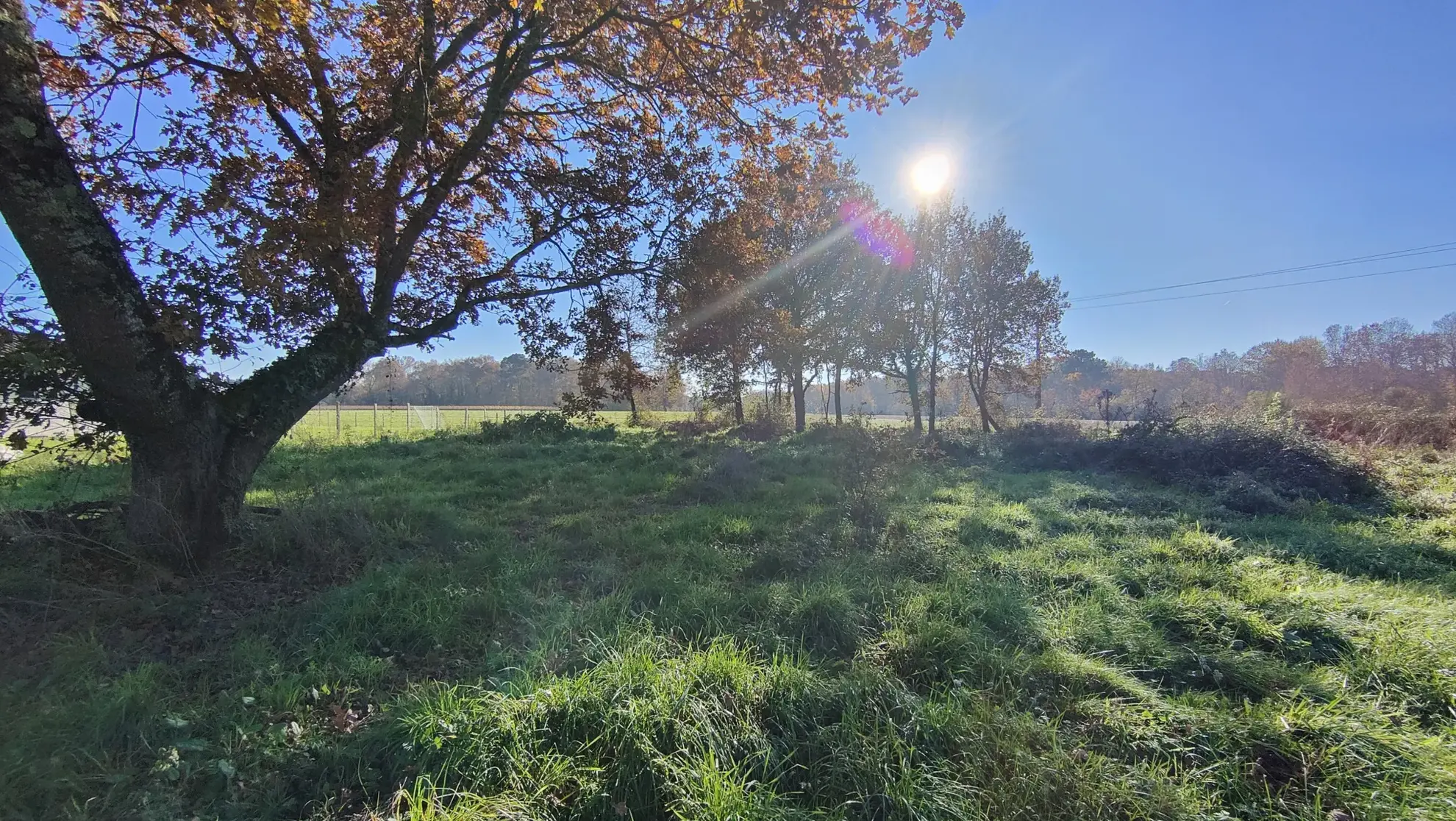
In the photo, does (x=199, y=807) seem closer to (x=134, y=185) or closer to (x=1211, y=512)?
(x=134, y=185)

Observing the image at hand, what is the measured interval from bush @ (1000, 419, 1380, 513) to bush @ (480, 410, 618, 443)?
39.8 feet

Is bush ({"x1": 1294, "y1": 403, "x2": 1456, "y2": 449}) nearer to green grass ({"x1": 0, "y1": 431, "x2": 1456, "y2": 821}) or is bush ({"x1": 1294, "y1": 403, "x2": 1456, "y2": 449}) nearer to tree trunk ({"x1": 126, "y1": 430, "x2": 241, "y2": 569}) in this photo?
green grass ({"x1": 0, "y1": 431, "x2": 1456, "y2": 821})

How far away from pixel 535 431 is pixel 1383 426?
22.1 metres

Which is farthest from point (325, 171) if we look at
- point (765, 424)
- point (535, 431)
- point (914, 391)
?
point (914, 391)

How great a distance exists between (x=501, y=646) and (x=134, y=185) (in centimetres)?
443

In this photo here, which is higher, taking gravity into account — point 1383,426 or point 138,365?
point 138,365

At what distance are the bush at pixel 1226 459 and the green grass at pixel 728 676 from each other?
2.95 metres

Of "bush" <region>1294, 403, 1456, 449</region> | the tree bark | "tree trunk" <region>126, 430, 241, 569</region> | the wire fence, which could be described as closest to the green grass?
"tree trunk" <region>126, 430, 241, 569</region>

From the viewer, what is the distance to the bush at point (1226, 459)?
8430mm

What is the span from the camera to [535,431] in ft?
49.5

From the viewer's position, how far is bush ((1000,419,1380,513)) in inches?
332

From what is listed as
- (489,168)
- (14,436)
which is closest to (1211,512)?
(489,168)

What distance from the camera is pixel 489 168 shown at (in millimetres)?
5730

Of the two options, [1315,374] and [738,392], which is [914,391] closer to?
[738,392]
